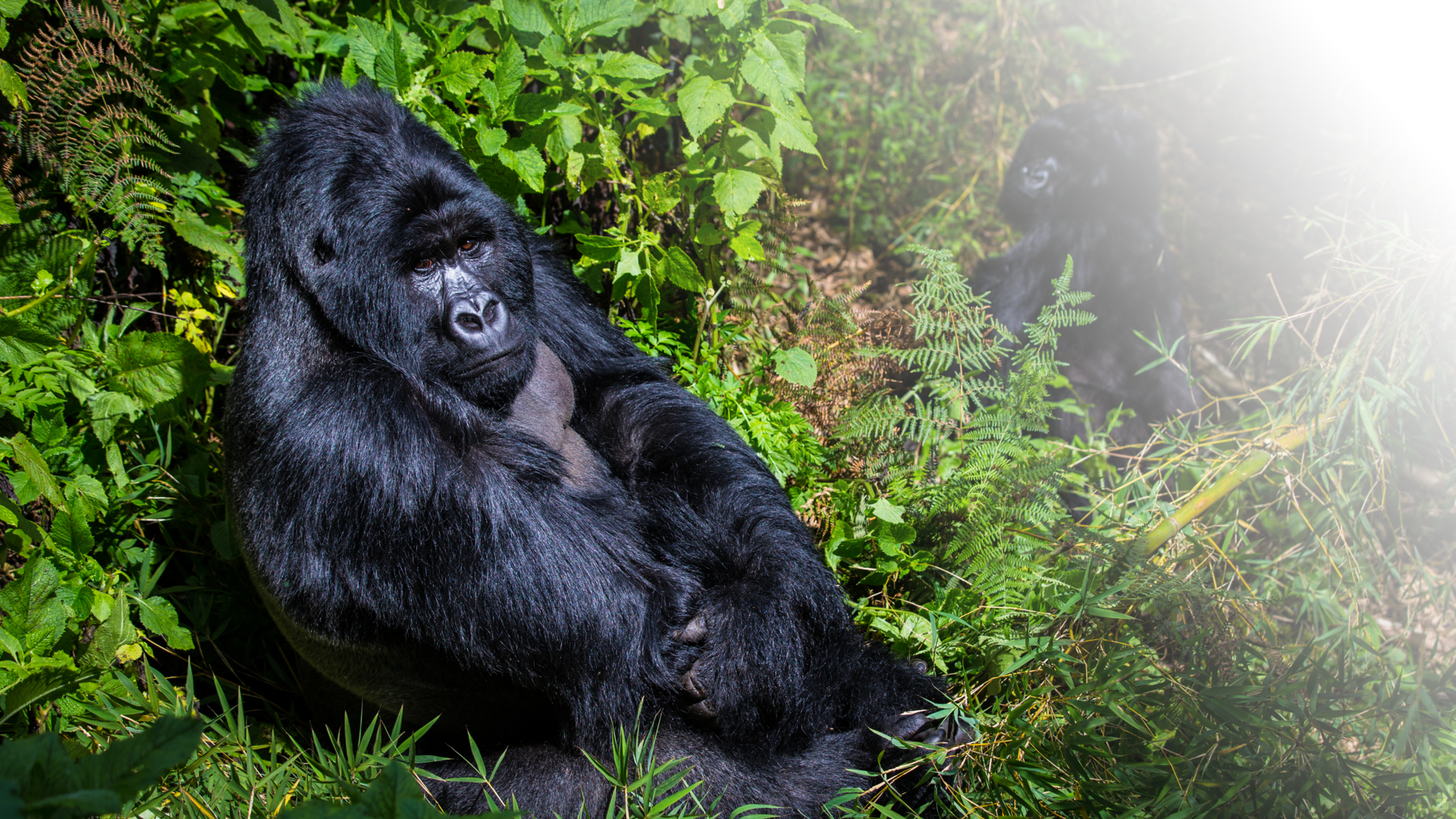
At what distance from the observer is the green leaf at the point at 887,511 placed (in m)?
3.25

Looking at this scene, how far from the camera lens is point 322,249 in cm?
254

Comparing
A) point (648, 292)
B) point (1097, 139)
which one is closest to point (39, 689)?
point (648, 292)

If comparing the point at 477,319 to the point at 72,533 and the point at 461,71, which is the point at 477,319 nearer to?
the point at 461,71

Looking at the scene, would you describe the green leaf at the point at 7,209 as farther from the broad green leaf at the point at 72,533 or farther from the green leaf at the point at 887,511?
the green leaf at the point at 887,511

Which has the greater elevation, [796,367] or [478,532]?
[478,532]

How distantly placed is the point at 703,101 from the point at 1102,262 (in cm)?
310

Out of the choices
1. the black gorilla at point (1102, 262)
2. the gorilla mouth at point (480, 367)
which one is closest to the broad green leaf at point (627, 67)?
the gorilla mouth at point (480, 367)

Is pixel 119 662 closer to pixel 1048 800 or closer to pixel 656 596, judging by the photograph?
pixel 656 596

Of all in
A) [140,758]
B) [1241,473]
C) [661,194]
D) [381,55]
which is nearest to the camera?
[140,758]

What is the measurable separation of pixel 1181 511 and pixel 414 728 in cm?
268

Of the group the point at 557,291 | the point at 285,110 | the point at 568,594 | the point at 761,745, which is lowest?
the point at 761,745

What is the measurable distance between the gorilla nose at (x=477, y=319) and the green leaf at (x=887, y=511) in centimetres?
144

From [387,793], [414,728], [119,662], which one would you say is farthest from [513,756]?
[119,662]

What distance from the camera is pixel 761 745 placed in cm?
A: 273
